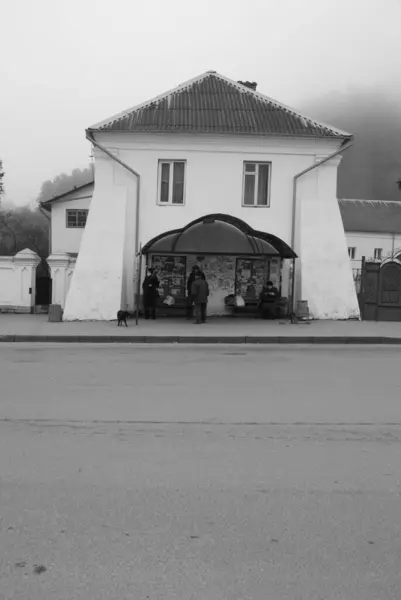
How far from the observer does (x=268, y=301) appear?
59.4 feet

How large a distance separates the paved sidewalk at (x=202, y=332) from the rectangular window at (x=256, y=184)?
4238 mm

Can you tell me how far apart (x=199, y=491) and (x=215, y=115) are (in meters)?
16.7

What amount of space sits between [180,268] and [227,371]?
999 centimetres

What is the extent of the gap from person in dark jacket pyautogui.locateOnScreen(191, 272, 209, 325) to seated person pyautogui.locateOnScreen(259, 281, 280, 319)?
234cm

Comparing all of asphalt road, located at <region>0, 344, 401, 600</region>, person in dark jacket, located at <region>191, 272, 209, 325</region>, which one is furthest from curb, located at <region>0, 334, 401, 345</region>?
asphalt road, located at <region>0, 344, 401, 600</region>

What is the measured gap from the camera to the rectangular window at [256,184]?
61.3 feet

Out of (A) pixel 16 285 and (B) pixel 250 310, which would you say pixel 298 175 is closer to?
(B) pixel 250 310

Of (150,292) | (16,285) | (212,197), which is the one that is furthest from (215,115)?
(16,285)

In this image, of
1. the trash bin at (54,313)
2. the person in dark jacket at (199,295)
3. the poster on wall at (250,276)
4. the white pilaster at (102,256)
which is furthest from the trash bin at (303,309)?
the trash bin at (54,313)

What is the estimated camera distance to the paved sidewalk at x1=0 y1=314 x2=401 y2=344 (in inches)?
544

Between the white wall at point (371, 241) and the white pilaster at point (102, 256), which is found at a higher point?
the white wall at point (371, 241)

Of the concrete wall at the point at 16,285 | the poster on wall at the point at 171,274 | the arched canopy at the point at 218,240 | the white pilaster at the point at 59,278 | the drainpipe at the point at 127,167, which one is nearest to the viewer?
the arched canopy at the point at 218,240

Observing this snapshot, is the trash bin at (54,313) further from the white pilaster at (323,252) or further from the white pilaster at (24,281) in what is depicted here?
the white pilaster at (323,252)

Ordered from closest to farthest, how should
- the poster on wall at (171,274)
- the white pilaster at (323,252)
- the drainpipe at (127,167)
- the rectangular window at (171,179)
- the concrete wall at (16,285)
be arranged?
the drainpipe at (127,167) < the white pilaster at (323,252) < the rectangular window at (171,179) < the poster on wall at (171,274) < the concrete wall at (16,285)
